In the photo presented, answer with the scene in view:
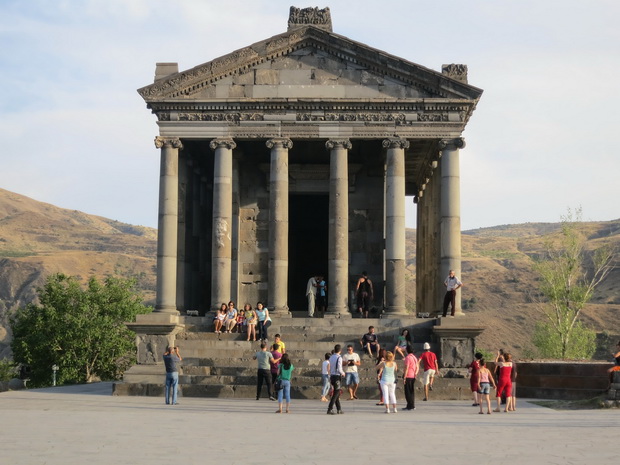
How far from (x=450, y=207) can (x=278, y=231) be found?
646cm

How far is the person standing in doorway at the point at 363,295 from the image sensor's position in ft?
113

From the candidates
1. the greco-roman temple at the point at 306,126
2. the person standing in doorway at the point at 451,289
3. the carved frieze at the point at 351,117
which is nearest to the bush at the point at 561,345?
the greco-roman temple at the point at 306,126

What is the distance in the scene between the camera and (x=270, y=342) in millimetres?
31016

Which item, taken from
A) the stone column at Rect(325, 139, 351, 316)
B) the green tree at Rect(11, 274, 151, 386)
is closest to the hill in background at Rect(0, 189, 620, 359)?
the green tree at Rect(11, 274, 151, 386)

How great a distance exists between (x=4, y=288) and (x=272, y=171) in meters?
82.6

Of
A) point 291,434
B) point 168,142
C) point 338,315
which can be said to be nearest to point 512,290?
point 338,315

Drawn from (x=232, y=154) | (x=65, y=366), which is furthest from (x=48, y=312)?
(x=232, y=154)

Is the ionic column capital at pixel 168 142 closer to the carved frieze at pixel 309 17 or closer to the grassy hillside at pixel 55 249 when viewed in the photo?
the carved frieze at pixel 309 17

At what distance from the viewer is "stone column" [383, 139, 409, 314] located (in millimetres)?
33250

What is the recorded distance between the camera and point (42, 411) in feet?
71.7

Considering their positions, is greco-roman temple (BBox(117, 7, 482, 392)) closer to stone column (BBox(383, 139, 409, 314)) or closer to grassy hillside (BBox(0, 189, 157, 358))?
stone column (BBox(383, 139, 409, 314))

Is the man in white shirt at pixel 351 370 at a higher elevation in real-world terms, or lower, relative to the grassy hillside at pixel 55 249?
lower

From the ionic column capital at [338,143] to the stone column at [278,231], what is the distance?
1473 mm

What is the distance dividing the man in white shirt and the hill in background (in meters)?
43.4
